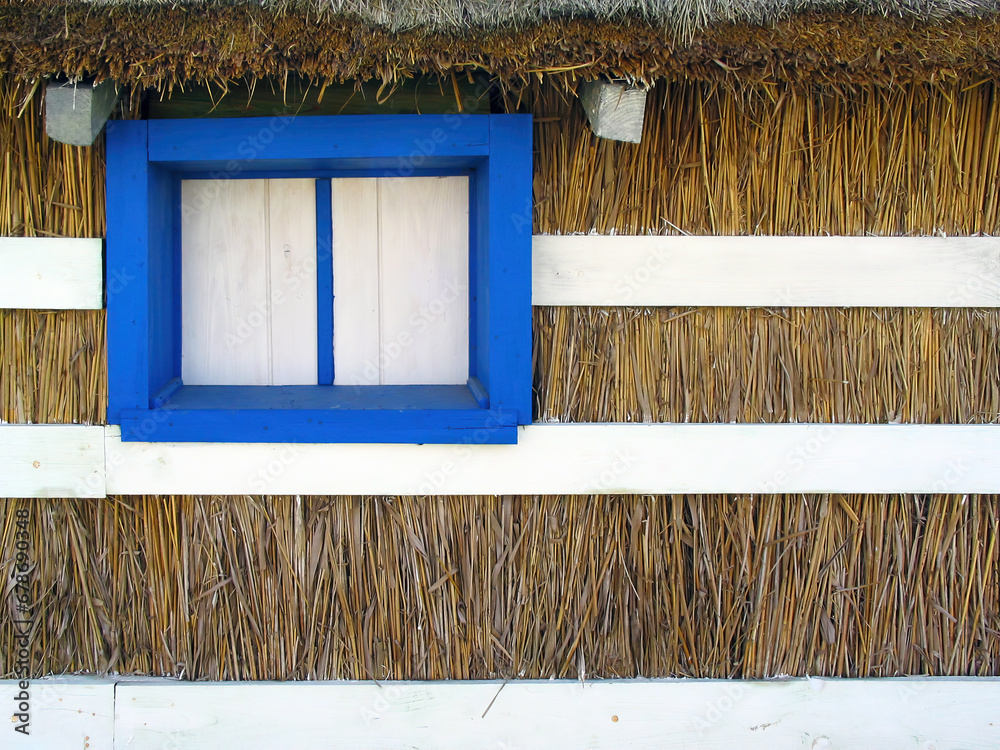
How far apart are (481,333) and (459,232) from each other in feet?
1.18

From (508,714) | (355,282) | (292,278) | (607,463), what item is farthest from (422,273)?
(508,714)

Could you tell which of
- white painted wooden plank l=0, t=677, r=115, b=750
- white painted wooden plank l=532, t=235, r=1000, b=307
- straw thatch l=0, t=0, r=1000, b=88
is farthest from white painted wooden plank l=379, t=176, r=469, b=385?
white painted wooden plank l=0, t=677, r=115, b=750

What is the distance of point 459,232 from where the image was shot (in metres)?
2.31

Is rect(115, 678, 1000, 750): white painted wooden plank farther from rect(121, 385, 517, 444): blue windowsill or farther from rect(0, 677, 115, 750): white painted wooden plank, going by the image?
rect(121, 385, 517, 444): blue windowsill

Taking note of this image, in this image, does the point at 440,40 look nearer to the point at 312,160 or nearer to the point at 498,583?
the point at 312,160

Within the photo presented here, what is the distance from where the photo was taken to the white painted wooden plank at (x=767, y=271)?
2.15 metres

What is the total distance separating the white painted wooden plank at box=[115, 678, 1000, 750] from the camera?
2.18m

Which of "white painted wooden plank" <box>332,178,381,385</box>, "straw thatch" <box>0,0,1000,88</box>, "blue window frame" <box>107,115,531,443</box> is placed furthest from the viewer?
"white painted wooden plank" <box>332,178,381,385</box>

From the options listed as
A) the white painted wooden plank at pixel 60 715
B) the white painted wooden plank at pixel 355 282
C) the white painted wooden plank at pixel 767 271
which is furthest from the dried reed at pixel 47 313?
the white painted wooden plank at pixel 767 271

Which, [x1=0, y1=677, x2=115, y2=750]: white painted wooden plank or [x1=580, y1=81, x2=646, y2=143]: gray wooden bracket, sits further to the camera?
[x1=0, y1=677, x2=115, y2=750]: white painted wooden plank

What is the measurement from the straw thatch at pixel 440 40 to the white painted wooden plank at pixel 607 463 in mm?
1052

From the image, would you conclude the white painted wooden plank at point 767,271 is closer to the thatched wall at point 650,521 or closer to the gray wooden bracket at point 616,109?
the thatched wall at point 650,521

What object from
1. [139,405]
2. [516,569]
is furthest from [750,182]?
[139,405]

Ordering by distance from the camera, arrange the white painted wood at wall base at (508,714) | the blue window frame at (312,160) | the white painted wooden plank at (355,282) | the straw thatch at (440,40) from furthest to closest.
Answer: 1. the white painted wooden plank at (355,282)
2. the white painted wood at wall base at (508,714)
3. the blue window frame at (312,160)
4. the straw thatch at (440,40)
